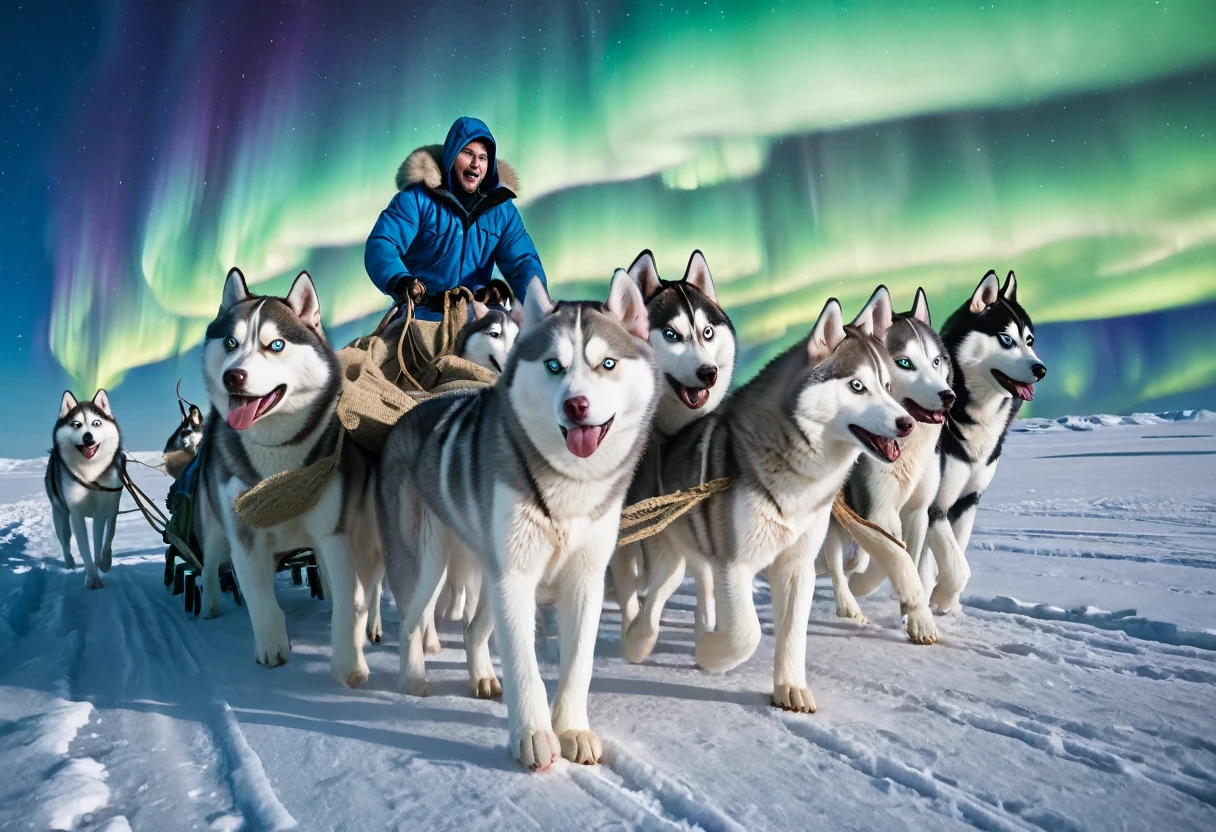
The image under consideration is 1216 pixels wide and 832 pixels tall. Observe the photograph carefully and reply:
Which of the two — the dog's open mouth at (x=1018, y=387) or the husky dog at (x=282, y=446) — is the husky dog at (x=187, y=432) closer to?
the husky dog at (x=282, y=446)

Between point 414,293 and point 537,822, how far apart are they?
315 cm

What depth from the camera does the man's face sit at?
17.3ft

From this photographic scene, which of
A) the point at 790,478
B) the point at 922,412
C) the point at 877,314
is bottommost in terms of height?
the point at 790,478

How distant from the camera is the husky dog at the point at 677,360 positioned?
3.38 meters

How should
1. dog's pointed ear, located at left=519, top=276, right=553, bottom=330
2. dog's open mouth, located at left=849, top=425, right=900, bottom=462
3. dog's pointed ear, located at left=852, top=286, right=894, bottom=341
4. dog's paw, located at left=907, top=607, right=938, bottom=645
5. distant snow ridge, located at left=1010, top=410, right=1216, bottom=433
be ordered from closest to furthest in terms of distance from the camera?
dog's pointed ear, located at left=519, top=276, right=553, bottom=330, dog's open mouth, located at left=849, top=425, right=900, bottom=462, dog's pointed ear, located at left=852, top=286, right=894, bottom=341, dog's paw, located at left=907, top=607, right=938, bottom=645, distant snow ridge, located at left=1010, top=410, right=1216, bottom=433

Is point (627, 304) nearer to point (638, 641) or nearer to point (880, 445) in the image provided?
point (880, 445)

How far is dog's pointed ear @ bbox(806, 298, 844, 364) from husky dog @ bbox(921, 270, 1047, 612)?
1691 mm

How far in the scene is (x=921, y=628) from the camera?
12.3 ft

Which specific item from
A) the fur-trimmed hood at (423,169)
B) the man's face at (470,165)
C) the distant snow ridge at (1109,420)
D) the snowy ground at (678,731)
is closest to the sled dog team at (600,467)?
the snowy ground at (678,731)

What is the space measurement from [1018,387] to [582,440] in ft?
9.81

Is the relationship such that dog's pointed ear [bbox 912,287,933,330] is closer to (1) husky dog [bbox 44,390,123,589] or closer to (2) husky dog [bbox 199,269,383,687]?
(2) husky dog [bbox 199,269,383,687]

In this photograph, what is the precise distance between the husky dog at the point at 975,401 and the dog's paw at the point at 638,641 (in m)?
1.72

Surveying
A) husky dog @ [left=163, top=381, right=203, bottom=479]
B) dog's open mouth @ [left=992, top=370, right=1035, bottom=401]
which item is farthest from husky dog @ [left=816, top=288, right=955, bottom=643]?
husky dog @ [left=163, top=381, right=203, bottom=479]

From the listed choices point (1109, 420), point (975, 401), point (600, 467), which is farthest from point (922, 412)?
point (1109, 420)
